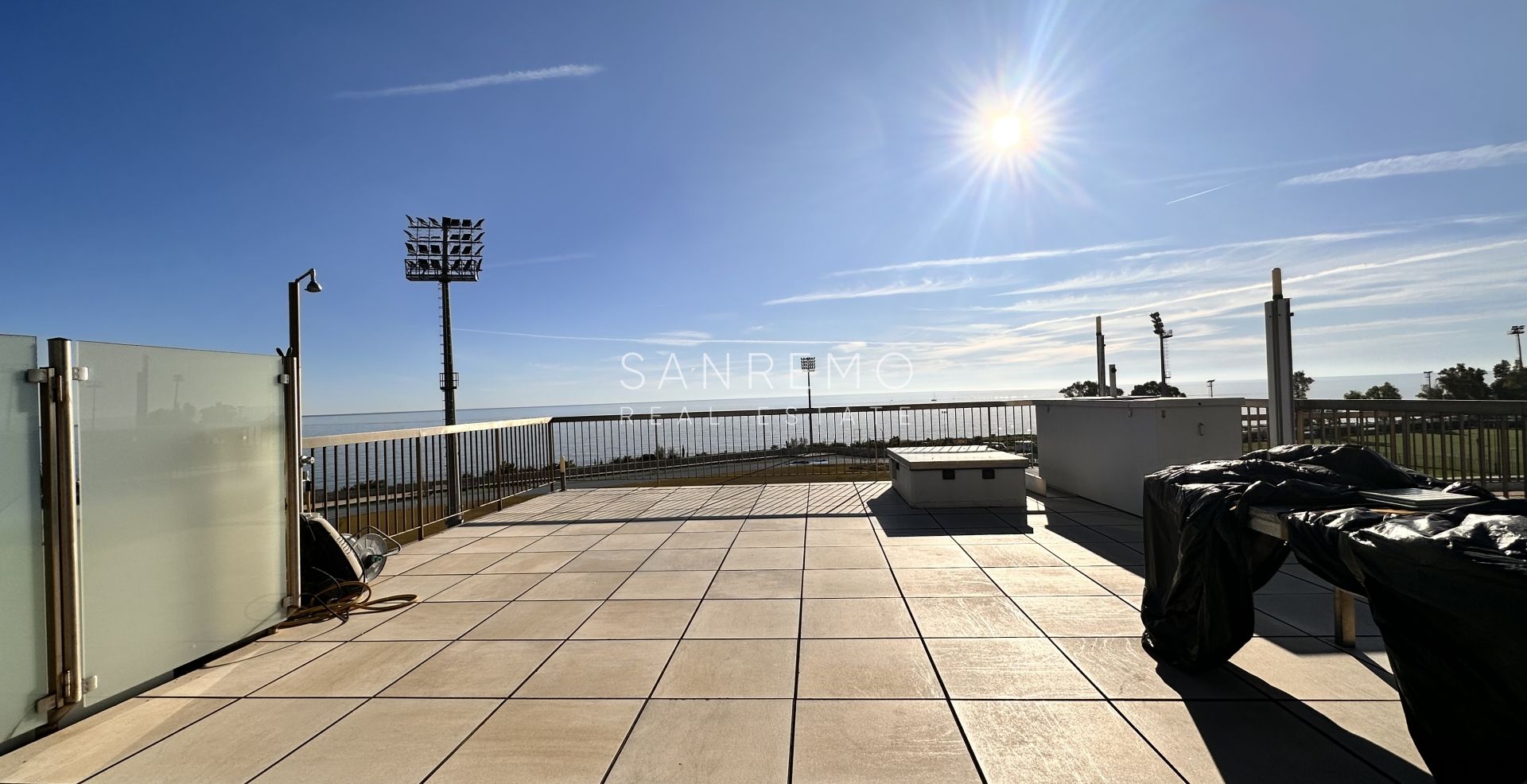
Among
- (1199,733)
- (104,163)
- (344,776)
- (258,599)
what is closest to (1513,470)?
(1199,733)

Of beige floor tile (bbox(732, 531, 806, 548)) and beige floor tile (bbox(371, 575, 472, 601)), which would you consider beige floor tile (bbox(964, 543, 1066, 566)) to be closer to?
beige floor tile (bbox(732, 531, 806, 548))

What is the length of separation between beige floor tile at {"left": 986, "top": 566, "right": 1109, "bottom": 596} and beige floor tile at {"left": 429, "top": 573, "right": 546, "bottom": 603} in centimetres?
297

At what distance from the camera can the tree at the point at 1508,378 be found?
19428mm

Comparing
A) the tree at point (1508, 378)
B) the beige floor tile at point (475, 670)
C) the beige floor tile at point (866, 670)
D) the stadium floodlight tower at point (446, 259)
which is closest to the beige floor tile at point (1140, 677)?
the beige floor tile at point (866, 670)

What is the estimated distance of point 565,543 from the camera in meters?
4.89

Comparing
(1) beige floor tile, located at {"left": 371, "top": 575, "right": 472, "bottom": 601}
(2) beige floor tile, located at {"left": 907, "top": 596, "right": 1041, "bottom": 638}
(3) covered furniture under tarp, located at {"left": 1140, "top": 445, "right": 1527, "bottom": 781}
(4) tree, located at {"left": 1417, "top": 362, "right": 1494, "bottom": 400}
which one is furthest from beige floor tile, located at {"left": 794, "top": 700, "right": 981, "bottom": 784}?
(4) tree, located at {"left": 1417, "top": 362, "right": 1494, "bottom": 400}

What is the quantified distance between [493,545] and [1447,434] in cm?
715

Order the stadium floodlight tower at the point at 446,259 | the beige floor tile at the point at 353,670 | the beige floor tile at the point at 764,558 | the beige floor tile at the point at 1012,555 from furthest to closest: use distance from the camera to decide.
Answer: the stadium floodlight tower at the point at 446,259 < the beige floor tile at the point at 764,558 < the beige floor tile at the point at 1012,555 < the beige floor tile at the point at 353,670

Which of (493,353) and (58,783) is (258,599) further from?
(493,353)

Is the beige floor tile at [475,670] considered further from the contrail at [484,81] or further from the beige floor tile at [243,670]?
the contrail at [484,81]

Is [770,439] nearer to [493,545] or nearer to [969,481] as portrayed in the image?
[969,481]

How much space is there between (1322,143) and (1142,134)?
6.13 feet

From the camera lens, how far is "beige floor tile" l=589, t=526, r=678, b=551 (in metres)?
4.62

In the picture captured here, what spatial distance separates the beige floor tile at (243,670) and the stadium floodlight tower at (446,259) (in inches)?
1012
